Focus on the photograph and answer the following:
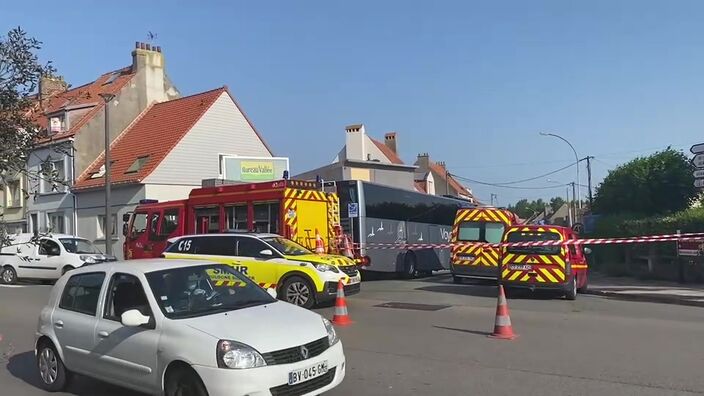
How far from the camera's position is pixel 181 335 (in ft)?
19.5

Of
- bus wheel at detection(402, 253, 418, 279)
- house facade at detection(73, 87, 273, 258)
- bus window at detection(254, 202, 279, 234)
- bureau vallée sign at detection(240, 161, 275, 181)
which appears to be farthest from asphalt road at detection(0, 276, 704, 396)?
bureau vallée sign at detection(240, 161, 275, 181)

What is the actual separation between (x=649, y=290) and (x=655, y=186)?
549 inches

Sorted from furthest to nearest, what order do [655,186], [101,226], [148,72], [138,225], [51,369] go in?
[148,72] < [101,226] < [655,186] < [138,225] < [51,369]

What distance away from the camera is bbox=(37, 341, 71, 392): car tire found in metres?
7.38

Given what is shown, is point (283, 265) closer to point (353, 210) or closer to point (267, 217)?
point (267, 217)

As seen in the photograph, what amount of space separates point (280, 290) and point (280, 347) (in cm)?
772

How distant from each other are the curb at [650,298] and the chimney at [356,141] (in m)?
38.4

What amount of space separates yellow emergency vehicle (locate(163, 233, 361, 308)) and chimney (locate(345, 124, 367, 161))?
41131mm

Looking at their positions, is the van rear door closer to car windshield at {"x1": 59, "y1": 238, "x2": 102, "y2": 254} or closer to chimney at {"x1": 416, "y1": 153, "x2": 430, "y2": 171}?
car windshield at {"x1": 59, "y1": 238, "x2": 102, "y2": 254}

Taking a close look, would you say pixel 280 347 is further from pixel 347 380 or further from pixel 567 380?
pixel 567 380

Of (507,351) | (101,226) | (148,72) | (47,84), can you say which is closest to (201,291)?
(47,84)

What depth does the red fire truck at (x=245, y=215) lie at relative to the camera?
1725cm

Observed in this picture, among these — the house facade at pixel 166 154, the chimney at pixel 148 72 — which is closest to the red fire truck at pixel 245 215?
the house facade at pixel 166 154

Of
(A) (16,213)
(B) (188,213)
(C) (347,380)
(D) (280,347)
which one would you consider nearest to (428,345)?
(C) (347,380)
